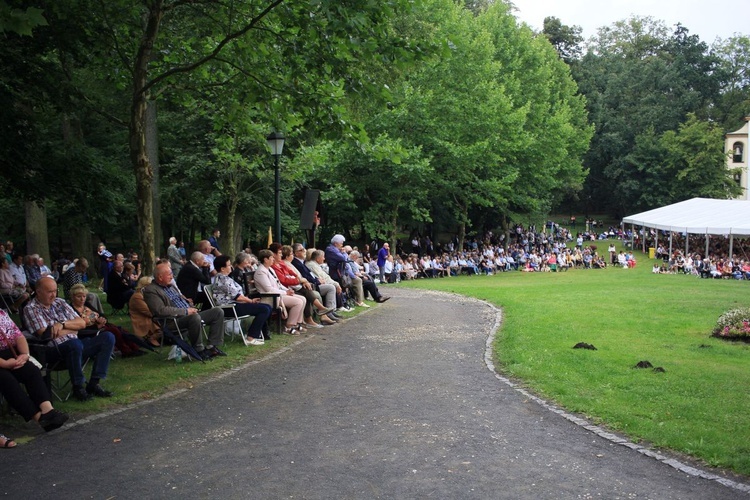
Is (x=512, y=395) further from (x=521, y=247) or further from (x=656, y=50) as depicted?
(x=656, y=50)

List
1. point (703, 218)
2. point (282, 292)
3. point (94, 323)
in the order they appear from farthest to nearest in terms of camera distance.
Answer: point (703, 218)
point (282, 292)
point (94, 323)

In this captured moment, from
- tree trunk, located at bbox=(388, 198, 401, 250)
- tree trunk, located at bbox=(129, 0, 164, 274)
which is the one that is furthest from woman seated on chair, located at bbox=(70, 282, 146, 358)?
tree trunk, located at bbox=(388, 198, 401, 250)

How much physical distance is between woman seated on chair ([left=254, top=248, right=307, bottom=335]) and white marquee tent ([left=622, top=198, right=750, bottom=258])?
30.4 meters

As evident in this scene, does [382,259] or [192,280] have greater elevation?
[192,280]

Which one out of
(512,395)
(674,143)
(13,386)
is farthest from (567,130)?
(13,386)

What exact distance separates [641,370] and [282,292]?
6.15 m

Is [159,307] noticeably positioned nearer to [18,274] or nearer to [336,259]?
[336,259]

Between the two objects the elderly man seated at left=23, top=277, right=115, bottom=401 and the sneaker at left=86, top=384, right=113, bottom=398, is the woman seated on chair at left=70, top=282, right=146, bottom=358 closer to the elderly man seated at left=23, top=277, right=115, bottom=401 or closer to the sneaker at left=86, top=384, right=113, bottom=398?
the elderly man seated at left=23, top=277, right=115, bottom=401

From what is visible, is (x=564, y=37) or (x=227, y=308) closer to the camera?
(x=227, y=308)

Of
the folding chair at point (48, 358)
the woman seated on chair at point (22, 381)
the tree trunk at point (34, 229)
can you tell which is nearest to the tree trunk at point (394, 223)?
the tree trunk at point (34, 229)

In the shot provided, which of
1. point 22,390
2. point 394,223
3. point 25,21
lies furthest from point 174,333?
point 394,223

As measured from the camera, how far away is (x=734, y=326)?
13461 mm

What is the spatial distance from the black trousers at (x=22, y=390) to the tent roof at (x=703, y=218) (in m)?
36.5

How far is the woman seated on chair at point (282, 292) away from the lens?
12375 millimetres
